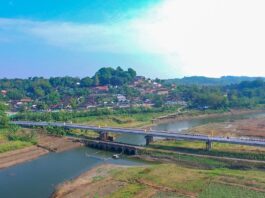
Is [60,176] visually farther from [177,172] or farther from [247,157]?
[247,157]

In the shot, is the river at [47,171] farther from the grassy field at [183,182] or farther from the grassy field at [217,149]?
the grassy field at [217,149]

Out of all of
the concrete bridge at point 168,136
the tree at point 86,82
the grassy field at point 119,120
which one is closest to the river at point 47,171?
the concrete bridge at point 168,136

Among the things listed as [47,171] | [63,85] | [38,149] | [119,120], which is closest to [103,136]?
[38,149]

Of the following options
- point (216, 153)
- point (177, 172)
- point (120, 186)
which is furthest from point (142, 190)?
point (216, 153)

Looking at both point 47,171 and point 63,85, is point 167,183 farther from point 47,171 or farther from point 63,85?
point 63,85

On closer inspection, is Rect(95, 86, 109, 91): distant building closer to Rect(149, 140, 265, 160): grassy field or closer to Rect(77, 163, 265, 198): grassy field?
Rect(149, 140, 265, 160): grassy field

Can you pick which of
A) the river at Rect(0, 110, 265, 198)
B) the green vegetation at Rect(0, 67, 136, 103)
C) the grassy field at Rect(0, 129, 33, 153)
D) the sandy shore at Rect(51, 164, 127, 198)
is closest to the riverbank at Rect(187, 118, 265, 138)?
the river at Rect(0, 110, 265, 198)
